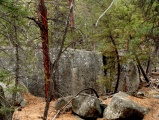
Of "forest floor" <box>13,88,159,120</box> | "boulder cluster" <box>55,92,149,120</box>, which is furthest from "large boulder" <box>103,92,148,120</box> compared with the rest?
"forest floor" <box>13,88,159,120</box>

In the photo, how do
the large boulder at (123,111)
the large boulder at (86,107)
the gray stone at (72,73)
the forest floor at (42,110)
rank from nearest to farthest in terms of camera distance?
the large boulder at (123,111) → the forest floor at (42,110) → the large boulder at (86,107) → the gray stone at (72,73)

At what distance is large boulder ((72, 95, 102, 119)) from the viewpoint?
8.86 meters

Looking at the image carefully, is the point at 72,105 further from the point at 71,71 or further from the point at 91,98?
the point at 71,71

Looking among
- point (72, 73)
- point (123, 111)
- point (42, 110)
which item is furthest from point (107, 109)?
point (72, 73)

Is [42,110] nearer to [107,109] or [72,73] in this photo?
[107,109]

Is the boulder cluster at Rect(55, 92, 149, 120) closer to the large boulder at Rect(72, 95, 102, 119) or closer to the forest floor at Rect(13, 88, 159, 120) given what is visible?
the large boulder at Rect(72, 95, 102, 119)

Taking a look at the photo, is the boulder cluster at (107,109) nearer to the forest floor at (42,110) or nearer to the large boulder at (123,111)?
the large boulder at (123,111)

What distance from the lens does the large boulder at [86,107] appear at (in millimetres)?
8859

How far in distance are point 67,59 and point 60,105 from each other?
3376 mm

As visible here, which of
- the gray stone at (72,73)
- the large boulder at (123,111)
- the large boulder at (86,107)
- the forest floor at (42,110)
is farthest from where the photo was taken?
the gray stone at (72,73)

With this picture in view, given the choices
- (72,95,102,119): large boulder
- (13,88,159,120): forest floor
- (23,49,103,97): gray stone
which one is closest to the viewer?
(13,88,159,120): forest floor

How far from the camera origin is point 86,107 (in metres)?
8.90

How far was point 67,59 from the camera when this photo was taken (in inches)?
483

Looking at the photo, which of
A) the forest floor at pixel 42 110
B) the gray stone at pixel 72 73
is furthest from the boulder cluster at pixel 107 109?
the gray stone at pixel 72 73
